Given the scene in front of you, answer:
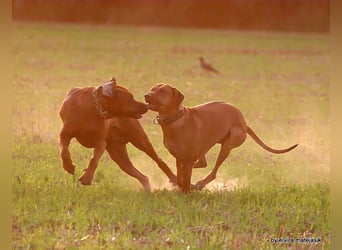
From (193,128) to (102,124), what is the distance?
426 millimetres

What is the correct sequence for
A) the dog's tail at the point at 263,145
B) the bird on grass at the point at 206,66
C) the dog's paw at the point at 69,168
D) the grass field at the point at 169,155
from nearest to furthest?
the grass field at the point at 169,155
the dog's paw at the point at 69,168
the dog's tail at the point at 263,145
the bird on grass at the point at 206,66

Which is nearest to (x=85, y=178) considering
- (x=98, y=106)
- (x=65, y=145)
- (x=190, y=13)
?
(x=65, y=145)

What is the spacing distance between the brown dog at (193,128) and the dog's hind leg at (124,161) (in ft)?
0.54

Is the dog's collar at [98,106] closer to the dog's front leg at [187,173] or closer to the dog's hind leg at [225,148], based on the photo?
the dog's front leg at [187,173]

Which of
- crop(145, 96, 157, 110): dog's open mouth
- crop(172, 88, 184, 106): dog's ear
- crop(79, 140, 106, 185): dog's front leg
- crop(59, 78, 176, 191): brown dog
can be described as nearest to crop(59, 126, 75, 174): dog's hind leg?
crop(59, 78, 176, 191): brown dog

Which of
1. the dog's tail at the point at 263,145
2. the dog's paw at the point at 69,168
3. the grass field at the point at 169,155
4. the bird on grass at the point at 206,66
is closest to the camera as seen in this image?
the grass field at the point at 169,155

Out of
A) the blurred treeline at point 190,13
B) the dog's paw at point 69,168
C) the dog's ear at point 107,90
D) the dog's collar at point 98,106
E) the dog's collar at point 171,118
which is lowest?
the dog's paw at point 69,168

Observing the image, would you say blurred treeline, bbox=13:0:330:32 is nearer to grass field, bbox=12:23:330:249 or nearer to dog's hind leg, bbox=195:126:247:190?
grass field, bbox=12:23:330:249

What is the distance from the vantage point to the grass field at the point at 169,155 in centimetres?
505

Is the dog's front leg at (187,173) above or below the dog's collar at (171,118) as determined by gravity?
below

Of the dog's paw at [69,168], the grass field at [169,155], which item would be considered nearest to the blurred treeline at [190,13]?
the grass field at [169,155]

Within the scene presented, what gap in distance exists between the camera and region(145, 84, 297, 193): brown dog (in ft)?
16.7

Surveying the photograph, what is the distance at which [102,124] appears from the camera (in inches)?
202

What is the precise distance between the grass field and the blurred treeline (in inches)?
2.1
